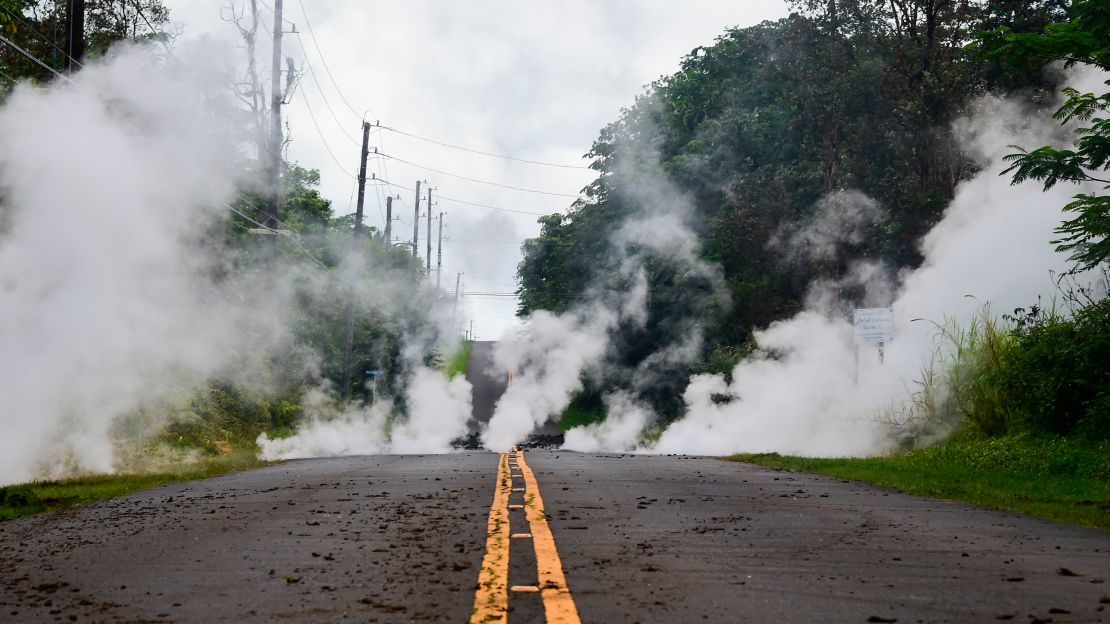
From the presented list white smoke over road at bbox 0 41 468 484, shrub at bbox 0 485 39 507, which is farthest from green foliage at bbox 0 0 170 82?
shrub at bbox 0 485 39 507

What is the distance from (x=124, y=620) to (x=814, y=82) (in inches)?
1401

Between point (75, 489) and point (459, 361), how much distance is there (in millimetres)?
69358

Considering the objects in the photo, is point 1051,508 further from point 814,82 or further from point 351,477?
point 814,82

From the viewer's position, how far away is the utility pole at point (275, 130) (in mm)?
31094

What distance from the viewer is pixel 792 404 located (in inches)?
1088

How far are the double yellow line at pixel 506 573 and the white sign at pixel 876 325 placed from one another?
40.3 feet

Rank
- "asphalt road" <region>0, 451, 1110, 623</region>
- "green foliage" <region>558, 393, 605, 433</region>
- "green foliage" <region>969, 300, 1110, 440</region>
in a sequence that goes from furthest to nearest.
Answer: "green foliage" <region>558, 393, 605, 433</region> → "green foliage" <region>969, 300, 1110, 440</region> → "asphalt road" <region>0, 451, 1110, 623</region>

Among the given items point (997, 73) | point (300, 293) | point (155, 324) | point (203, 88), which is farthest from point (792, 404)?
point (203, 88)

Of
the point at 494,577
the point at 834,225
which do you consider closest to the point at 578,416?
the point at 834,225

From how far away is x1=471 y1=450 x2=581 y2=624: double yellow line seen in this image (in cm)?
511

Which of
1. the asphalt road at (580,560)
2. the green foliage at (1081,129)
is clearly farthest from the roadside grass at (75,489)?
the green foliage at (1081,129)

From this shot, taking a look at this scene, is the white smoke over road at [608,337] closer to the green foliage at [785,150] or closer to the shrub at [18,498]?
the green foliage at [785,150]

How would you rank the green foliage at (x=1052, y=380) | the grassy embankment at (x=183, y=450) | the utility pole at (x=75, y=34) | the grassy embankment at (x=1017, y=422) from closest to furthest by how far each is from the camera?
the grassy embankment at (x=183, y=450)
the grassy embankment at (x=1017, y=422)
the green foliage at (x=1052, y=380)
the utility pole at (x=75, y=34)

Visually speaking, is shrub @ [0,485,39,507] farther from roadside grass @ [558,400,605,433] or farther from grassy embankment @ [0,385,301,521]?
roadside grass @ [558,400,605,433]
